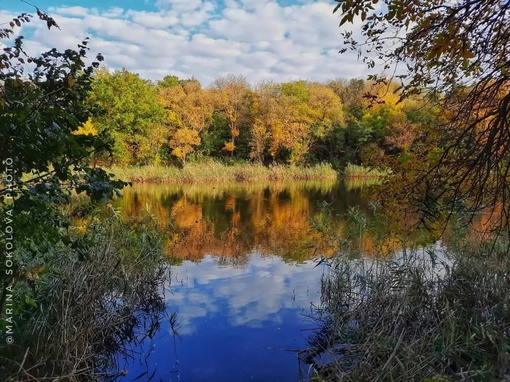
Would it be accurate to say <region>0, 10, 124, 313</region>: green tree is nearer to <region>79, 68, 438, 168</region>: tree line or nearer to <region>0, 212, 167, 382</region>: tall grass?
<region>0, 212, 167, 382</region>: tall grass

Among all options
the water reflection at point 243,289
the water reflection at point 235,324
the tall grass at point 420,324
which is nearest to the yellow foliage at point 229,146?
the water reflection at point 243,289

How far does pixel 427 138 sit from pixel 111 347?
4.39 metres

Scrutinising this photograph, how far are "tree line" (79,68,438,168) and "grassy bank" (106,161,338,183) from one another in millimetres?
2202

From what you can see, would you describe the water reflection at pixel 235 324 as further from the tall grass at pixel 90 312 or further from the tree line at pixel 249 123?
the tree line at pixel 249 123

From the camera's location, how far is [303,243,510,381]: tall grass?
3.60 meters

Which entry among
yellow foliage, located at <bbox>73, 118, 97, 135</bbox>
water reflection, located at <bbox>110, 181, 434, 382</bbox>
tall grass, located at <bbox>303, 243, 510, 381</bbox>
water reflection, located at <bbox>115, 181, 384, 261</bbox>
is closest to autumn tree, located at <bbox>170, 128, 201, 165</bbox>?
yellow foliage, located at <bbox>73, 118, 97, 135</bbox>

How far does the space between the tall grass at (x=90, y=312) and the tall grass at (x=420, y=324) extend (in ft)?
7.39

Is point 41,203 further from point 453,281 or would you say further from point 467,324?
point 453,281

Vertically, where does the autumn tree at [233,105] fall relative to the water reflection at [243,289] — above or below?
above

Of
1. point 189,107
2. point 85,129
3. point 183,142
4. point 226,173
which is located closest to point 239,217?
point 85,129

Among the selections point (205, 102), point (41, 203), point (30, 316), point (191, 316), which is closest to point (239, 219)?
point (191, 316)

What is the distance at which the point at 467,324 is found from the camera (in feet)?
14.3

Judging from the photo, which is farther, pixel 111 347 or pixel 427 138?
pixel 111 347

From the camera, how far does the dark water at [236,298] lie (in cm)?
504
